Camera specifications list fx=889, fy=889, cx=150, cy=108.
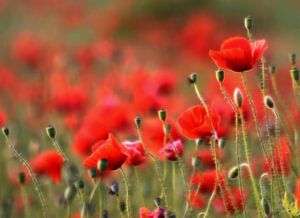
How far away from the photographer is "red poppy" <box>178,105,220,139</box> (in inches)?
100

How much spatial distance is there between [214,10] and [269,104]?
1113 cm

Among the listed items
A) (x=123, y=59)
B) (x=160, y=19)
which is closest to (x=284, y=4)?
(x=160, y=19)

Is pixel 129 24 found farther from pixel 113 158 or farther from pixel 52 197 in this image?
pixel 113 158

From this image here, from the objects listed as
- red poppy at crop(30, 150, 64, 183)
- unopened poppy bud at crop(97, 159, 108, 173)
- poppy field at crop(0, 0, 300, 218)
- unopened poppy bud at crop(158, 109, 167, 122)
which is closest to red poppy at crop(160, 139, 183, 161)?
poppy field at crop(0, 0, 300, 218)

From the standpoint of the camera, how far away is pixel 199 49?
752 centimetres

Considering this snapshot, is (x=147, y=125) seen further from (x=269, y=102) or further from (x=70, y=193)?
(x=269, y=102)

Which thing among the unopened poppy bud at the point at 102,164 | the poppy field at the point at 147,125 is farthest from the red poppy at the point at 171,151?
the unopened poppy bud at the point at 102,164

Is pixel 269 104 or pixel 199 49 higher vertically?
pixel 269 104

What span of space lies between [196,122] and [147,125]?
2.45ft

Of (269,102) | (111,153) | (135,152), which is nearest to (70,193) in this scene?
(135,152)

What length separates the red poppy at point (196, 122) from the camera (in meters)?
2.54

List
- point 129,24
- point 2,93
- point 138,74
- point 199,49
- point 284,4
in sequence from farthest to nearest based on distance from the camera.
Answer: point 284,4
point 129,24
point 199,49
point 2,93
point 138,74

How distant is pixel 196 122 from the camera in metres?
2.57

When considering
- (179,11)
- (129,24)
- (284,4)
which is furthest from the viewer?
(284,4)
